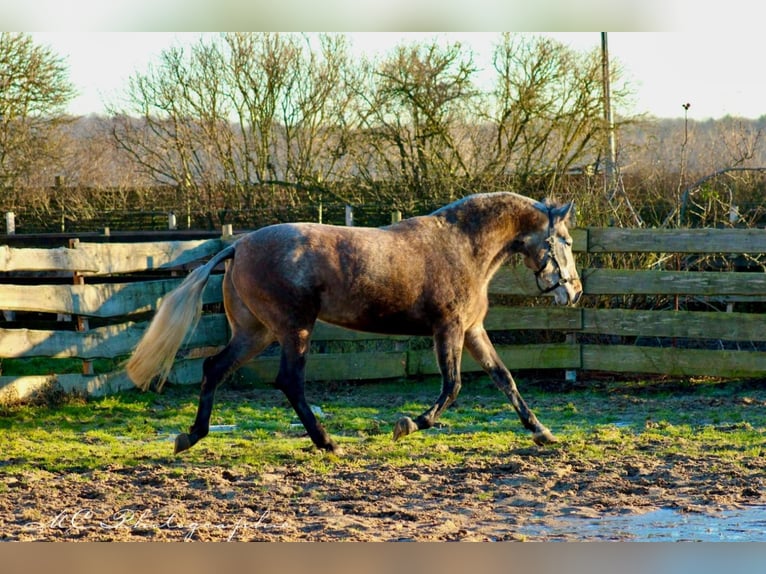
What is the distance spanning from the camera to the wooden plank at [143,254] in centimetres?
822

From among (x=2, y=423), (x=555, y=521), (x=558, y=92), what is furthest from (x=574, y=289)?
(x=558, y=92)

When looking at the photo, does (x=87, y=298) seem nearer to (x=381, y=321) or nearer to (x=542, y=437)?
(x=381, y=321)

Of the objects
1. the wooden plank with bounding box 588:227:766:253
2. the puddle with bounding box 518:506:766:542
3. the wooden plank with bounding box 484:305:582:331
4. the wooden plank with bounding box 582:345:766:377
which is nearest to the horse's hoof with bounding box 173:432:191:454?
the puddle with bounding box 518:506:766:542

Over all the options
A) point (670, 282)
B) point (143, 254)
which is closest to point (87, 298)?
point (143, 254)

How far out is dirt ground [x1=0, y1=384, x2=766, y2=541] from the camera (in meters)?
4.35

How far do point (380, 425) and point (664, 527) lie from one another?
10.6 ft

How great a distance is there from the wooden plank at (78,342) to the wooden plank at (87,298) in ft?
0.53

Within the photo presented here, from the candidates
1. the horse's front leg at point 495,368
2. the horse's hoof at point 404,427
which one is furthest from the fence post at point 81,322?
the horse's front leg at point 495,368

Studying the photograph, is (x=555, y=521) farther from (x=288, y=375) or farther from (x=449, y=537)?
(x=288, y=375)

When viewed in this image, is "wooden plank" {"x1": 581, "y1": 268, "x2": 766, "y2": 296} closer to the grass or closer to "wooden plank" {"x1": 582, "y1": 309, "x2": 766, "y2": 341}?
"wooden plank" {"x1": 582, "y1": 309, "x2": 766, "y2": 341}

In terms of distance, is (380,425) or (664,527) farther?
(380,425)

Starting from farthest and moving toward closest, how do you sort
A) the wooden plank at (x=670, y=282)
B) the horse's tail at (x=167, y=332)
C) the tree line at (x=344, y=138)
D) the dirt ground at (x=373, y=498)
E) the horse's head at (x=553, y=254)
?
the tree line at (x=344, y=138) → the wooden plank at (x=670, y=282) → the horse's head at (x=553, y=254) → the horse's tail at (x=167, y=332) → the dirt ground at (x=373, y=498)

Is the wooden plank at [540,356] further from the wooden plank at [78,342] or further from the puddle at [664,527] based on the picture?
the puddle at [664,527]

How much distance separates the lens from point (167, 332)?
617 centimetres
